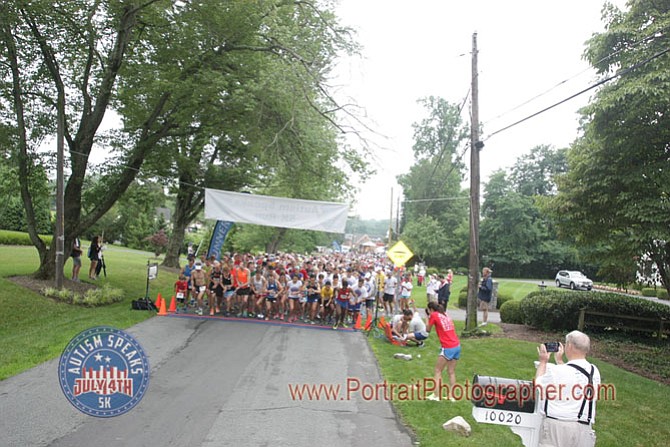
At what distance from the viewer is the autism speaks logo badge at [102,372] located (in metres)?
5.32

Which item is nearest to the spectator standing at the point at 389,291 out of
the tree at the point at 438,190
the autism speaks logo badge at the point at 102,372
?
the autism speaks logo badge at the point at 102,372

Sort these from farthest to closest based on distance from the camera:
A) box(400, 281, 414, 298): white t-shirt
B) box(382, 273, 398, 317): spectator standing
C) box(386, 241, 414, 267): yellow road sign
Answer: box(400, 281, 414, 298): white t-shirt → box(386, 241, 414, 267): yellow road sign → box(382, 273, 398, 317): spectator standing

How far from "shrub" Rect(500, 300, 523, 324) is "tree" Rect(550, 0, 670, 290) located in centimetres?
448

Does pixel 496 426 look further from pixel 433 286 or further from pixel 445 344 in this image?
pixel 433 286

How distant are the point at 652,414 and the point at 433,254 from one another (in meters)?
46.4

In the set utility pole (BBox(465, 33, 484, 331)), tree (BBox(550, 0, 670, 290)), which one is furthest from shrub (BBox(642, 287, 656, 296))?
utility pole (BBox(465, 33, 484, 331))

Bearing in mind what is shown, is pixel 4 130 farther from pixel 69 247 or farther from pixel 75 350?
pixel 75 350

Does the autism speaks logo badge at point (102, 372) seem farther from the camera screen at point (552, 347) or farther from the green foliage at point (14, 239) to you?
the green foliage at point (14, 239)

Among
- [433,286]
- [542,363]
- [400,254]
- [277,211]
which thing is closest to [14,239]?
[277,211]

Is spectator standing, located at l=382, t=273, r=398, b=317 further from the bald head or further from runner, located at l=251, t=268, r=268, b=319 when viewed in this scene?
the bald head

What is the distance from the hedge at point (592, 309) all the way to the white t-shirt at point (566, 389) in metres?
11.4

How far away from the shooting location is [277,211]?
45.0ft

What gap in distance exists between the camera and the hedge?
1415 centimetres

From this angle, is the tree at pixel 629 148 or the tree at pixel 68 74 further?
the tree at pixel 68 74
